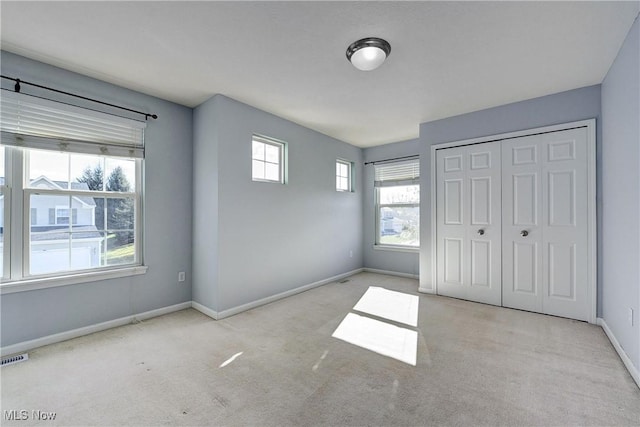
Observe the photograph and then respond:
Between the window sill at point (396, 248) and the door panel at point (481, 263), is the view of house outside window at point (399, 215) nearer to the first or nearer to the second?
the window sill at point (396, 248)

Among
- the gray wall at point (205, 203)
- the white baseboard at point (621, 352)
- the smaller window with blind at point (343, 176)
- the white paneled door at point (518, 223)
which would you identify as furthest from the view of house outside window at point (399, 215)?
the gray wall at point (205, 203)

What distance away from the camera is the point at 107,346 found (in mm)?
2498

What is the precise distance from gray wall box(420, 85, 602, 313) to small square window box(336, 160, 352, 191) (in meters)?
1.63

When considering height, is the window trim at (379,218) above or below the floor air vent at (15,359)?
above

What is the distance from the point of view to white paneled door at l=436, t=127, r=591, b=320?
122 inches

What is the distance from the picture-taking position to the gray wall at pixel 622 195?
2023 millimetres

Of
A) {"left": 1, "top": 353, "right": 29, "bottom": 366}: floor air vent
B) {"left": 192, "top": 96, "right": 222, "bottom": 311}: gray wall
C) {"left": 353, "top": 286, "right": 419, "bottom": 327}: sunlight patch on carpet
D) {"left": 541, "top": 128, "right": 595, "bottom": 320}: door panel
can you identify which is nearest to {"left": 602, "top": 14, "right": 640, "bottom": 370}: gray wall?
{"left": 541, "top": 128, "right": 595, "bottom": 320}: door panel

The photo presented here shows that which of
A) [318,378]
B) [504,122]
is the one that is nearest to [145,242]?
[318,378]

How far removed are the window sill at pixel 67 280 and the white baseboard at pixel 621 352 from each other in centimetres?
444

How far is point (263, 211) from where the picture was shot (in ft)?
12.1

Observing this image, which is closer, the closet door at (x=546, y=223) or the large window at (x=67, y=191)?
the large window at (x=67, y=191)

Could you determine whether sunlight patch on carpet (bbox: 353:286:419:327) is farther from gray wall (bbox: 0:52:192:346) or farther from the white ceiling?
the white ceiling

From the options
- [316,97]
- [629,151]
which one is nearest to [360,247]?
[316,97]

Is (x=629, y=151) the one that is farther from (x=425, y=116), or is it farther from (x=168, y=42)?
(x=168, y=42)
